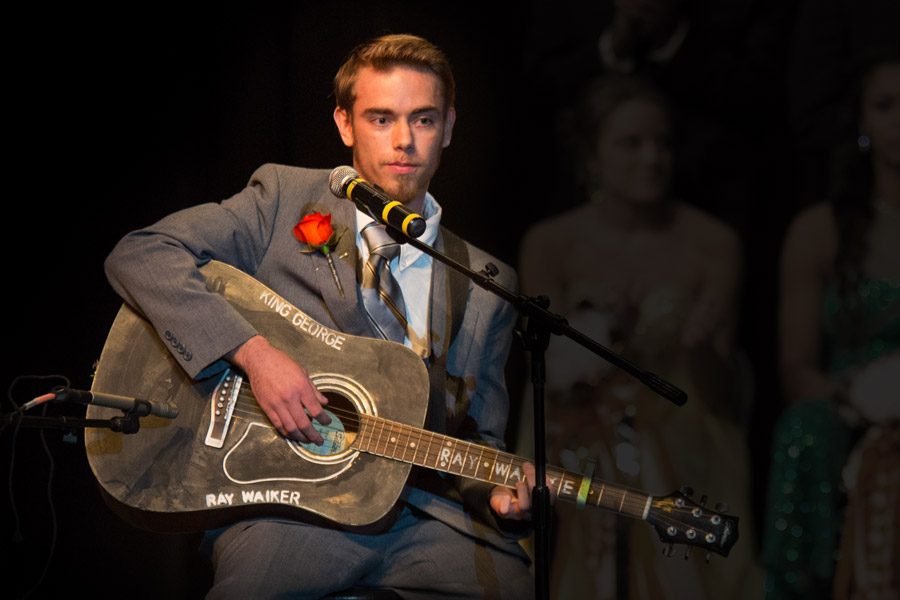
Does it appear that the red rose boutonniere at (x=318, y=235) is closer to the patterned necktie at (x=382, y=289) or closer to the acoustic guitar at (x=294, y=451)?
the patterned necktie at (x=382, y=289)

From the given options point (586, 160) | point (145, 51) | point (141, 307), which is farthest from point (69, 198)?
point (586, 160)

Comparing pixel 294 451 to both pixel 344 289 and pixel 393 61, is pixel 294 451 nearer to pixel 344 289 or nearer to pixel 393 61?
pixel 344 289

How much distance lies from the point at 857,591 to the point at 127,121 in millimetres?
3230

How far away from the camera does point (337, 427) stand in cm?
289

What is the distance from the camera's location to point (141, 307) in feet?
9.66

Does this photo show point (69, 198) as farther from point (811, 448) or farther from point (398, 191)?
point (811, 448)

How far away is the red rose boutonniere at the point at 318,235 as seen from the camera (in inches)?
124

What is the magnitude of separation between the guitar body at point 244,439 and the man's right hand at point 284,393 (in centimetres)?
6

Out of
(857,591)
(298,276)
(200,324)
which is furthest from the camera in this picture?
(857,591)

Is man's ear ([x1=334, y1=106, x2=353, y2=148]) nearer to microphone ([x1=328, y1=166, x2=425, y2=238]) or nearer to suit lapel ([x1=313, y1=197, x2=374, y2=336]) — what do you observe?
suit lapel ([x1=313, y1=197, x2=374, y2=336])

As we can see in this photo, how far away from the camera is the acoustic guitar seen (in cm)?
277

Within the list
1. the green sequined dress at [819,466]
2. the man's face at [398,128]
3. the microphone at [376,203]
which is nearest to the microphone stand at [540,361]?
the microphone at [376,203]

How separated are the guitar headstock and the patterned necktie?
0.97 meters

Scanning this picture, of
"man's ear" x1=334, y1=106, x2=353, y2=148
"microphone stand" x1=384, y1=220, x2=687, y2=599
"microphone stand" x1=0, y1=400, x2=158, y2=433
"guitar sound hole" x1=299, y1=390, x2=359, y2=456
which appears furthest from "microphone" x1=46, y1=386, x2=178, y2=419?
"man's ear" x1=334, y1=106, x2=353, y2=148
